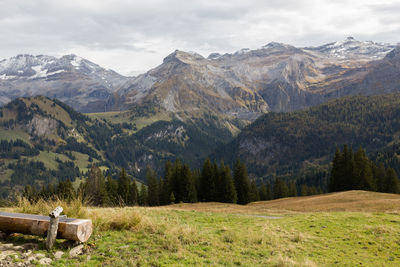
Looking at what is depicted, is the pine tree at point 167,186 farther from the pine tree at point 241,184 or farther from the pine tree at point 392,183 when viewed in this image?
the pine tree at point 392,183

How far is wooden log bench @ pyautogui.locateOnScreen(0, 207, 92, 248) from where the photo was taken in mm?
12094

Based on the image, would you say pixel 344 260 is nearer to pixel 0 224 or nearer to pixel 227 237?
pixel 227 237

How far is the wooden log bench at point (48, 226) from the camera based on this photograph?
12.1 m

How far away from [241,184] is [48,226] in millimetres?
72103

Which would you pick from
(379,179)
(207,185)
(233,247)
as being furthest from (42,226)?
(379,179)

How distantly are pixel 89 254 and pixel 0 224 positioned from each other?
14.7 feet

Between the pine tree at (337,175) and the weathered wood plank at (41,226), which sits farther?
the pine tree at (337,175)

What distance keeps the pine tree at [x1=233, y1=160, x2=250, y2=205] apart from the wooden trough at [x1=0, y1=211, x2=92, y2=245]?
7068 centimetres

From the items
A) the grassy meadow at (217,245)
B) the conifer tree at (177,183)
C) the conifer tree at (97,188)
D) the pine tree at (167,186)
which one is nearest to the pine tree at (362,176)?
the conifer tree at (177,183)

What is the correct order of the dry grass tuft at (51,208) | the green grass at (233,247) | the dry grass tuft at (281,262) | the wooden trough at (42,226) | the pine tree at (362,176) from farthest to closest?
1. the pine tree at (362,176)
2. the dry grass tuft at (51,208)
3. the wooden trough at (42,226)
4. the green grass at (233,247)
5. the dry grass tuft at (281,262)

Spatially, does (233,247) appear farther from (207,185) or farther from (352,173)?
(352,173)

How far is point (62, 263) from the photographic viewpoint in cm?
1097

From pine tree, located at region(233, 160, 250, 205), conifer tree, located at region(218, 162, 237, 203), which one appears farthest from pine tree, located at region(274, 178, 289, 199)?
conifer tree, located at region(218, 162, 237, 203)

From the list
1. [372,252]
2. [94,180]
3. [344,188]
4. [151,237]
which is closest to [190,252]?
[151,237]
